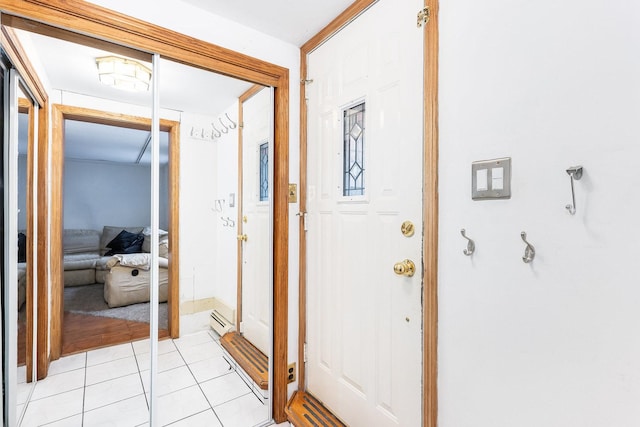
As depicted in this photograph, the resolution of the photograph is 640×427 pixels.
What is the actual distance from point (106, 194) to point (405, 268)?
63.4 inches

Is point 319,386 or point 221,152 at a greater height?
point 221,152

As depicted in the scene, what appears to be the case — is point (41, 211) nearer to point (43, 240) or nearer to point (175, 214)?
point (43, 240)

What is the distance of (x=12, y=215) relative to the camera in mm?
1336

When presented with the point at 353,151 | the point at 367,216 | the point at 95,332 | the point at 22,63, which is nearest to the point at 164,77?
the point at 22,63

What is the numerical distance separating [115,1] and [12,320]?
5.03ft

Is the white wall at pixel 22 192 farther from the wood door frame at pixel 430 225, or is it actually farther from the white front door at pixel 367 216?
the wood door frame at pixel 430 225

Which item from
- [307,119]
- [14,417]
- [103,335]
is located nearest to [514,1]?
[307,119]

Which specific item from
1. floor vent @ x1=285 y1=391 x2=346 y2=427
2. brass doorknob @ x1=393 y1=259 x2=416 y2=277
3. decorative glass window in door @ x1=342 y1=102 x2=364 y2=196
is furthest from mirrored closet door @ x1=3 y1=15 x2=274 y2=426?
brass doorknob @ x1=393 y1=259 x2=416 y2=277

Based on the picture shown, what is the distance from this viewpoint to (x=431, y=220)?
3.71 feet

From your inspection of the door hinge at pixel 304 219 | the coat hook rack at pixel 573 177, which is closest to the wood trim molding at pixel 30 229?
the door hinge at pixel 304 219

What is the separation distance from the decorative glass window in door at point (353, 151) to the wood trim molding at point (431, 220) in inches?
15.2

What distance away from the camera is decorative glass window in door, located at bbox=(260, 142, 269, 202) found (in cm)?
186

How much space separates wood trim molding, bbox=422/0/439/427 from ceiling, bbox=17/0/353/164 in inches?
23.0

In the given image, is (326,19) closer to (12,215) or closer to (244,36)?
(244,36)
